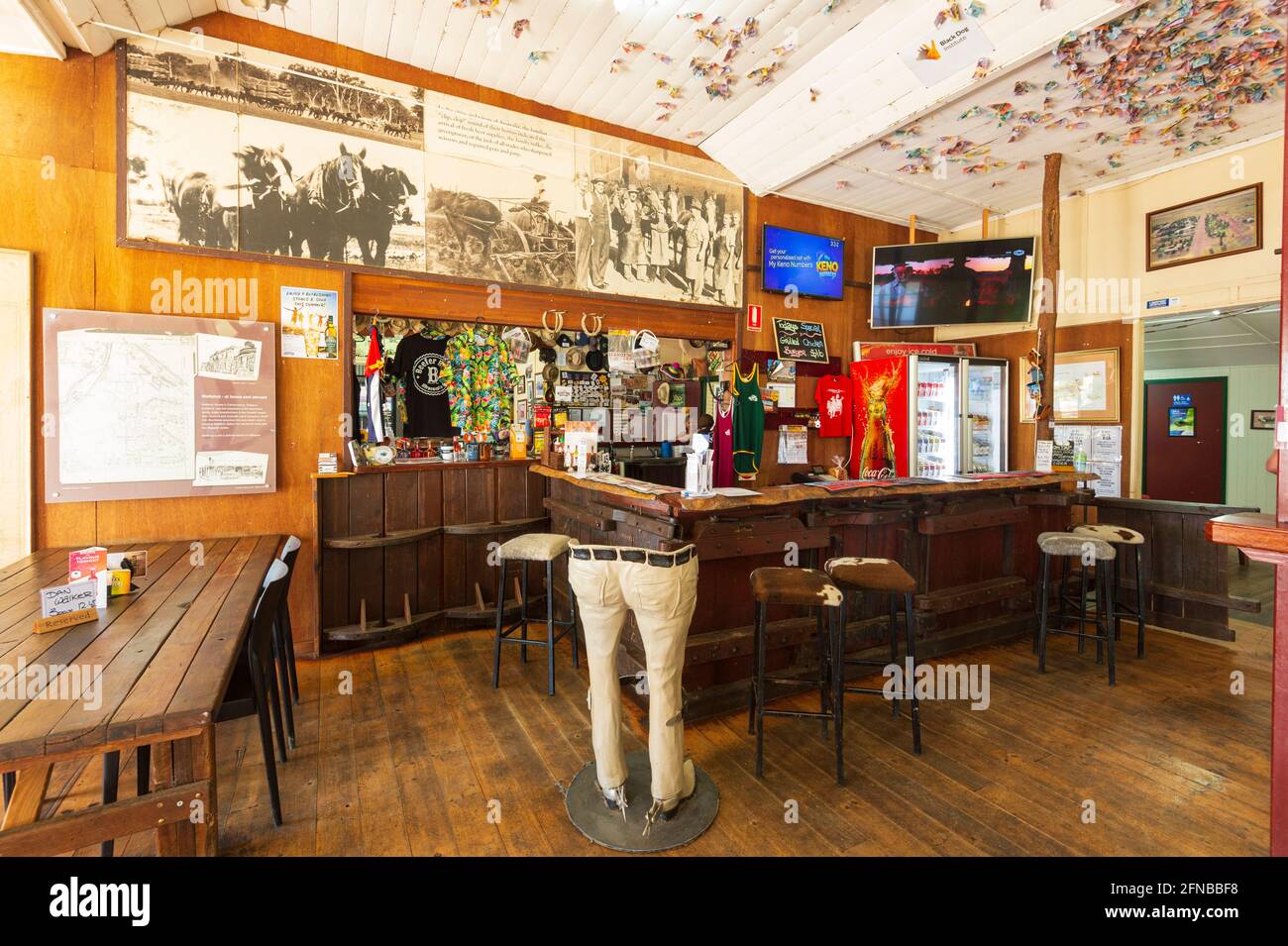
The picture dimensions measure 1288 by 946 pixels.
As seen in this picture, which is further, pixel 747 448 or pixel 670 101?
pixel 747 448

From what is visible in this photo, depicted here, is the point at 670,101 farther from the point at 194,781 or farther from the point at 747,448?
the point at 194,781

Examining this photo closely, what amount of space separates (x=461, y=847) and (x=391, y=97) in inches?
175

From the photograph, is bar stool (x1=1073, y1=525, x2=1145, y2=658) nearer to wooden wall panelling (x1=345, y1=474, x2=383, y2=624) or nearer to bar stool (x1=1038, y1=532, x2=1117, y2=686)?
bar stool (x1=1038, y1=532, x2=1117, y2=686)

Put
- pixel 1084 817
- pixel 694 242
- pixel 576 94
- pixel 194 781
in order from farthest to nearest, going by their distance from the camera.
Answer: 1. pixel 694 242
2. pixel 576 94
3. pixel 1084 817
4. pixel 194 781

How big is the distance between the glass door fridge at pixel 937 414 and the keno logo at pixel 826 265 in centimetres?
118

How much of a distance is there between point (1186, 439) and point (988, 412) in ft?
12.6

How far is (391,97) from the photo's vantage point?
4.00 meters

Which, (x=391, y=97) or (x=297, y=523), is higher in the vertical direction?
(x=391, y=97)

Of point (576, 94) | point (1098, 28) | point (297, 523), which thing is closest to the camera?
point (1098, 28)

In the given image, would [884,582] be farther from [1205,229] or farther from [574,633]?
[1205,229]

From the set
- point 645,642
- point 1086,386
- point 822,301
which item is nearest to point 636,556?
point 645,642

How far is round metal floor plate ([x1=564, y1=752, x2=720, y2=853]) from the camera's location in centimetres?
211

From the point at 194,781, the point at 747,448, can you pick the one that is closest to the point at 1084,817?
the point at 194,781

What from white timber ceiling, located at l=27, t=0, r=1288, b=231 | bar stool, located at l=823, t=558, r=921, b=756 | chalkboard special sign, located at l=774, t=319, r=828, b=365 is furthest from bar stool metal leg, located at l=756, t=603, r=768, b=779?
chalkboard special sign, located at l=774, t=319, r=828, b=365
